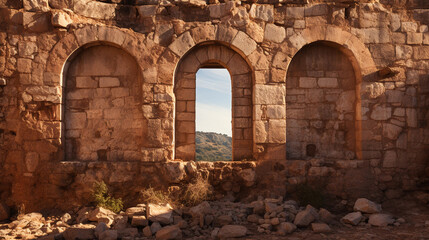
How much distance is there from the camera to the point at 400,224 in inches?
188

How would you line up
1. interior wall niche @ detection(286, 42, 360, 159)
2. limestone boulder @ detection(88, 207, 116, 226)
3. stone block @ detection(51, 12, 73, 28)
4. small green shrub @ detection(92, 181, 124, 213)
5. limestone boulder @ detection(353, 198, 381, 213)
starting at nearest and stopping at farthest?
limestone boulder @ detection(88, 207, 116, 226)
limestone boulder @ detection(353, 198, 381, 213)
small green shrub @ detection(92, 181, 124, 213)
stone block @ detection(51, 12, 73, 28)
interior wall niche @ detection(286, 42, 360, 159)

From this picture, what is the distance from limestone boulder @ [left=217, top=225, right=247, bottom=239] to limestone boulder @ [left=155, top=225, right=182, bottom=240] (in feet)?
1.93

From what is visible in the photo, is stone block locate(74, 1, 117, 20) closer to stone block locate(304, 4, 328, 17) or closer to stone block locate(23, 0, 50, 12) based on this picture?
stone block locate(23, 0, 50, 12)

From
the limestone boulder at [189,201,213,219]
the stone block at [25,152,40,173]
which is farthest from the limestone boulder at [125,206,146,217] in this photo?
the stone block at [25,152,40,173]

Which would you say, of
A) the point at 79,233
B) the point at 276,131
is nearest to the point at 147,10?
the point at 276,131

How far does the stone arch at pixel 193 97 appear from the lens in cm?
593

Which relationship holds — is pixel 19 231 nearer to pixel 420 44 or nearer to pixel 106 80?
pixel 106 80

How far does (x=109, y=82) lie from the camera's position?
19.6 feet

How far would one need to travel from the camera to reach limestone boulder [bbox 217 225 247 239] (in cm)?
421

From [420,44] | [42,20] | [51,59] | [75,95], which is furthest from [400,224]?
[42,20]

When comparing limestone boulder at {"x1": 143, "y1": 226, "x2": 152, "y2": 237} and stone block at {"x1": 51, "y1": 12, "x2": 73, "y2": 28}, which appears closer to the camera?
limestone boulder at {"x1": 143, "y1": 226, "x2": 152, "y2": 237}

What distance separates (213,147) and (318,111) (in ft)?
60.1

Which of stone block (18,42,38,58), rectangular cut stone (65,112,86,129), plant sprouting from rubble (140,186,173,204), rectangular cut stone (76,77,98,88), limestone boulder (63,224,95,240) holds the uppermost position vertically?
stone block (18,42,38,58)

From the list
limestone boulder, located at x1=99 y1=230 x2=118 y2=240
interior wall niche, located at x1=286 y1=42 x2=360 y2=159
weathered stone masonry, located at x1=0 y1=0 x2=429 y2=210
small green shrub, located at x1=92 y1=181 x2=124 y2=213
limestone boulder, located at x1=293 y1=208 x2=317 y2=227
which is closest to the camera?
limestone boulder, located at x1=99 y1=230 x2=118 y2=240
